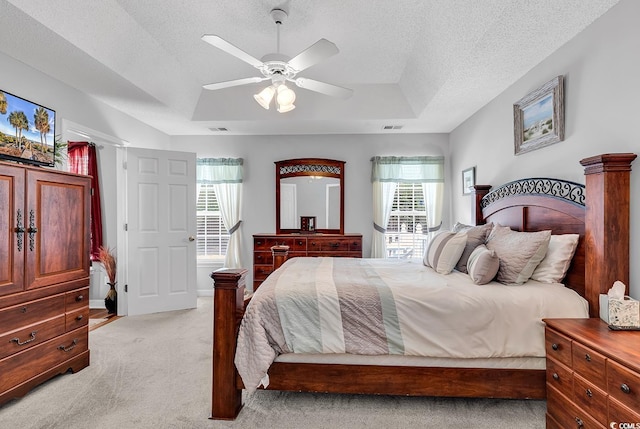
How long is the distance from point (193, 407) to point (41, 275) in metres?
1.43

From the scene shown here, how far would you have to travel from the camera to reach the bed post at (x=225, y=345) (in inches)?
77.9

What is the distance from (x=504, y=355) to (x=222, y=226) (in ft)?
14.3

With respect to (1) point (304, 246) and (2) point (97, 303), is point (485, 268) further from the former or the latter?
(2) point (97, 303)

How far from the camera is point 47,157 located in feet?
8.84

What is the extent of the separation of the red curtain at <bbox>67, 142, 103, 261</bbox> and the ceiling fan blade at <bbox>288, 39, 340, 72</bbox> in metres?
3.59

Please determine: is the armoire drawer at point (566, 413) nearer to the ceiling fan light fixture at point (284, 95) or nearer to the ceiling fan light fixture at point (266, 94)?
the ceiling fan light fixture at point (284, 95)

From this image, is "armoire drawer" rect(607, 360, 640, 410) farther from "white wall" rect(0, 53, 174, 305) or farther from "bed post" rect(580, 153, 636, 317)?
"white wall" rect(0, 53, 174, 305)

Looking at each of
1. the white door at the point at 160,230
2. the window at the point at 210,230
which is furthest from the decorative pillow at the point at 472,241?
the window at the point at 210,230

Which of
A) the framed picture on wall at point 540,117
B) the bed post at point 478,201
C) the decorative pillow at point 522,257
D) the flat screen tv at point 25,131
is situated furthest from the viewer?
the bed post at point 478,201

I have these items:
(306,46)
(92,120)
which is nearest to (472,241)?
(306,46)

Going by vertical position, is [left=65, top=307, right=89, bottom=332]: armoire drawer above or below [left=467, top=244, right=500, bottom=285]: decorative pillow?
below

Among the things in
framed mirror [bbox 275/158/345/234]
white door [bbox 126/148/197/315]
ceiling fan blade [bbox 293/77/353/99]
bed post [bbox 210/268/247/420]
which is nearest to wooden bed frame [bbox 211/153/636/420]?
bed post [bbox 210/268/247/420]

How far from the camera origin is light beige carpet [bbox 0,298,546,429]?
1.95 meters

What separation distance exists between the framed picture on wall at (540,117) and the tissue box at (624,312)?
4.34ft
